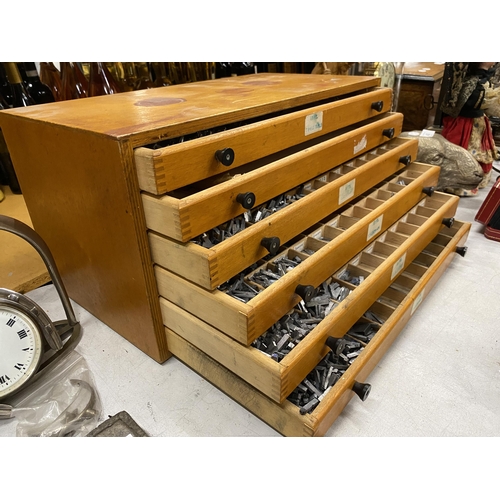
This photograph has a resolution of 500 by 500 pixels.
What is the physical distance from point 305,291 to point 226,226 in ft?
0.83

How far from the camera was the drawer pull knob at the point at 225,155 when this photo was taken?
81 centimetres

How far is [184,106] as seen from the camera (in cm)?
96

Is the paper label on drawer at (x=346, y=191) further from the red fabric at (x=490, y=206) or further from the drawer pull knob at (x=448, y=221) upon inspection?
the red fabric at (x=490, y=206)

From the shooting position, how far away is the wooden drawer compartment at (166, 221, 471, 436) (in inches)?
30.8

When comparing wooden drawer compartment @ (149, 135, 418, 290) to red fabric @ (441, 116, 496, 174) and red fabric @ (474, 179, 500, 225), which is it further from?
red fabric @ (441, 116, 496, 174)

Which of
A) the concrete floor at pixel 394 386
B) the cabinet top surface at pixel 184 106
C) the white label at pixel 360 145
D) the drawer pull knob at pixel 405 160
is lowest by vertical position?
the concrete floor at pixel 394 386

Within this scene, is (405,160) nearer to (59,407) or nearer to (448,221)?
(448,221)

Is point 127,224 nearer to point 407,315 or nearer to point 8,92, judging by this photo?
point 407,315

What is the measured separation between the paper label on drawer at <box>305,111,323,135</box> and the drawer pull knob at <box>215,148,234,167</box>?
305mm

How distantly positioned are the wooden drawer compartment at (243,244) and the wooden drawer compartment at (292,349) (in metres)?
0.13

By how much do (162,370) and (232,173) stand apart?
21.2 inches

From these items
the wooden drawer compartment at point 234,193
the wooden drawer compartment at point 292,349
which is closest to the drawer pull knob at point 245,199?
the wooden drawer compartment at point 234,193

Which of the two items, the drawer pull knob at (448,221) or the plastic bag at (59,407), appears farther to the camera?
the drawer pull knob at (448,221)

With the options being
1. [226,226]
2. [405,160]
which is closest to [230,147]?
[226,226]
